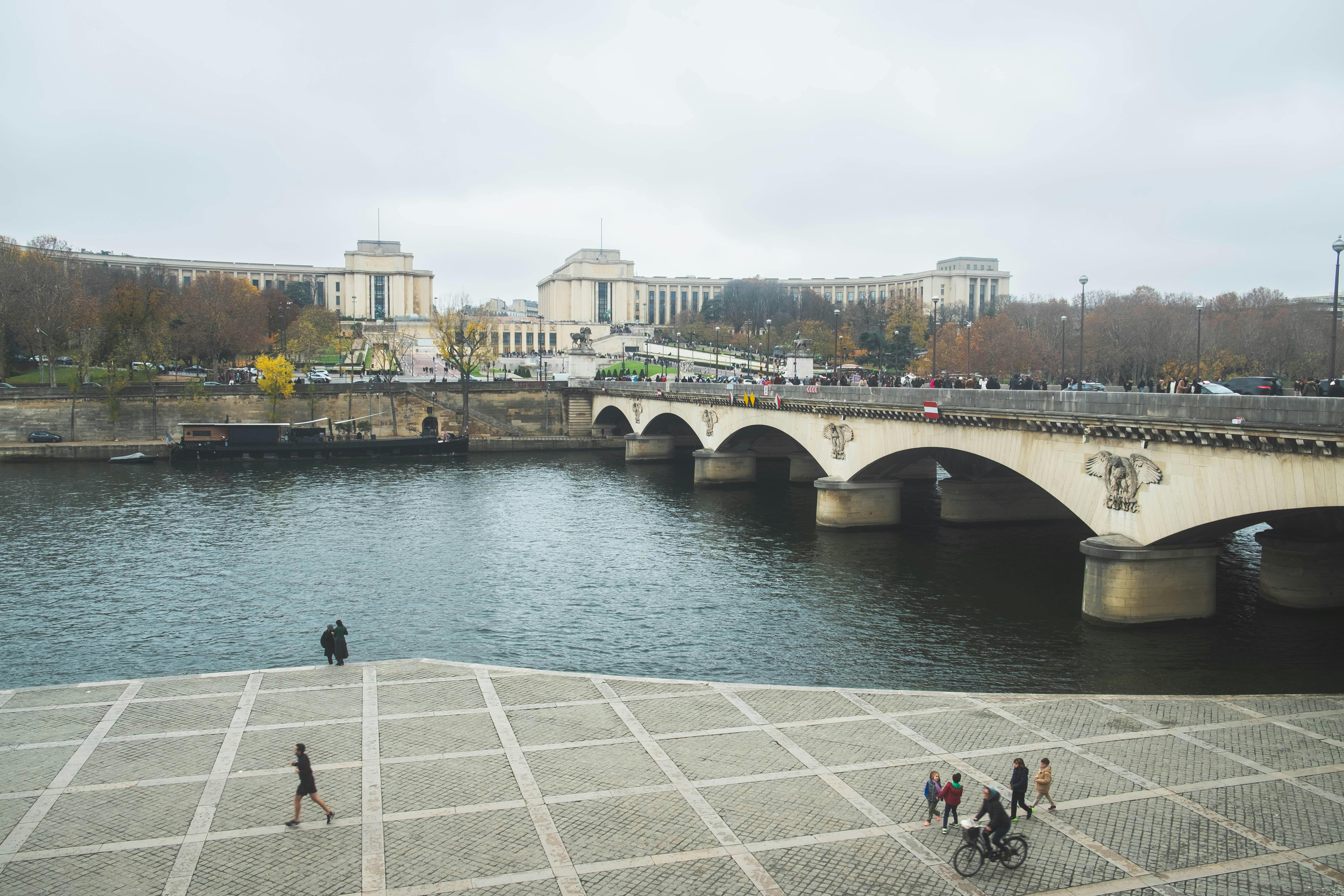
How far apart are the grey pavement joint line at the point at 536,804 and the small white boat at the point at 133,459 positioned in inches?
2578

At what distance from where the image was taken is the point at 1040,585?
3500cm

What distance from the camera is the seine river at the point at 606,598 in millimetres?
26156

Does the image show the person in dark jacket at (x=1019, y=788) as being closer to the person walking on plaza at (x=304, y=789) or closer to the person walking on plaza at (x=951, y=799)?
the person walking on plaza at (x=951, y=799)

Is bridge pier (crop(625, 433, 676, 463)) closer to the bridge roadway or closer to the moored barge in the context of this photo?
the moored barge

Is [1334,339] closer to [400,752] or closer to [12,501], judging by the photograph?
[400,752]

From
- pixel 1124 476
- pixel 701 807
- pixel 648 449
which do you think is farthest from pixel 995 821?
pixel 648 449

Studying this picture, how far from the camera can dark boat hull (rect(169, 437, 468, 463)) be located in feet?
253

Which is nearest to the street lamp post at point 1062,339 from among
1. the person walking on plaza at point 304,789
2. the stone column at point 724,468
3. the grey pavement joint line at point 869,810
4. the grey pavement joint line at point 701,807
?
the stone column at point 724,468

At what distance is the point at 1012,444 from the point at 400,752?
23.5 m

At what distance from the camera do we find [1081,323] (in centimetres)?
5341

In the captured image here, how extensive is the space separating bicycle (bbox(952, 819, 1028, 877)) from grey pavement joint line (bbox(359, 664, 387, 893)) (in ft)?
26.9

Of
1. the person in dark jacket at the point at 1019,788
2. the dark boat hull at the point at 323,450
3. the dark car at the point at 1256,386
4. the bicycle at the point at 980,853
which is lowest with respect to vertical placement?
the bicycle at the point at 980,853

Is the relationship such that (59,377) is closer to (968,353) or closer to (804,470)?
(804,470)

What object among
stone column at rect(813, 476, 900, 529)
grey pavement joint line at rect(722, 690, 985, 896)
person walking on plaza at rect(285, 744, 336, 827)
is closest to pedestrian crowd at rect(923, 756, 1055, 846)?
grey pavement joint line at rect(722, 690, 985, 896)
